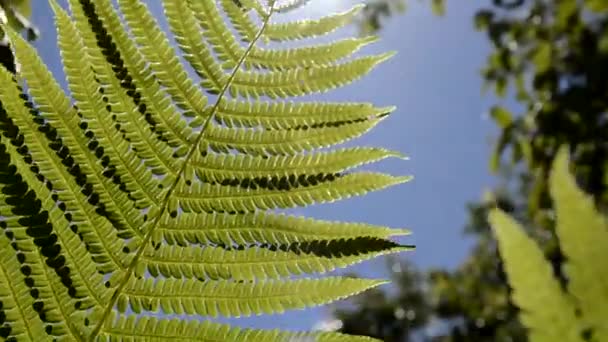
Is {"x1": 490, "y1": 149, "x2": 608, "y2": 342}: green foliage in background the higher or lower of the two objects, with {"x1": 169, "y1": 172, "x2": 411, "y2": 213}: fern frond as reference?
higher

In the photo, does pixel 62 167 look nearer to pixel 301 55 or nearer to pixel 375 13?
pixel 301 55

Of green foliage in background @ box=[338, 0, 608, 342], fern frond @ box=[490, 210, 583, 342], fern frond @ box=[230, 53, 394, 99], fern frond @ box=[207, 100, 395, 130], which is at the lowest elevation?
green foliage in background @ box=[338, 0, 608, 342]

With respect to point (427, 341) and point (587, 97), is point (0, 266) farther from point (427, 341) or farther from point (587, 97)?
point (427, 341)

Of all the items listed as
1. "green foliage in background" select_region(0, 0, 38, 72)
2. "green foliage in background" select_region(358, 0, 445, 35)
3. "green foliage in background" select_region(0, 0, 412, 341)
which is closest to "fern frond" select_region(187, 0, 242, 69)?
"green foliage in background" select_region(0, 0, 412, 341)

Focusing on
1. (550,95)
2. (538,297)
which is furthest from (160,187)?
(550,95)

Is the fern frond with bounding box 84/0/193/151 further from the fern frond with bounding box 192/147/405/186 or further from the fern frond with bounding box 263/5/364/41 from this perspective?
the fern frond with bounding box 263/5/364/41

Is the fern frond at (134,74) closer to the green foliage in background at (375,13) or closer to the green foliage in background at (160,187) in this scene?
the green foliage in background at (160,187)
